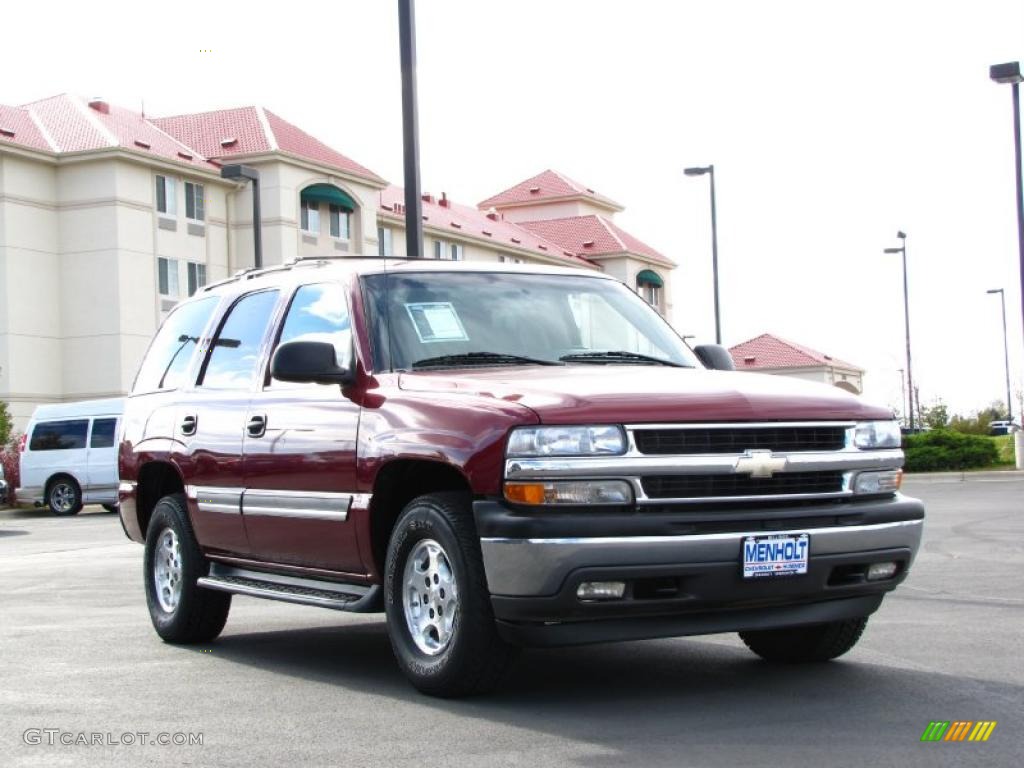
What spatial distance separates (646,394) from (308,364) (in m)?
1.76

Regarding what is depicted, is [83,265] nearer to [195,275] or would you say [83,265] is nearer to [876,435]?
[195,275]

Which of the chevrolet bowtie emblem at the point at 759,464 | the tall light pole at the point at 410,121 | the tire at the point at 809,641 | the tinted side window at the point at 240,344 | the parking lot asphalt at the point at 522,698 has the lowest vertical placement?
the parking lot asphalt at the point at 522,698

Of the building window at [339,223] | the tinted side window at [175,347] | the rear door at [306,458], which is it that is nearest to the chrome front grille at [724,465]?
the rear door at [306,458]

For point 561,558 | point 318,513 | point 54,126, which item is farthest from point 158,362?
point 54,126

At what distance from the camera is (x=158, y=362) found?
33.4 feet

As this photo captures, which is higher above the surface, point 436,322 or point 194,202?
point 194,202

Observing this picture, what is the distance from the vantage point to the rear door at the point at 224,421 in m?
8.54

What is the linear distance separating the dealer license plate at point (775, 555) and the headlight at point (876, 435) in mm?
662

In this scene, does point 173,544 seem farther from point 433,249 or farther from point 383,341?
point 433,249

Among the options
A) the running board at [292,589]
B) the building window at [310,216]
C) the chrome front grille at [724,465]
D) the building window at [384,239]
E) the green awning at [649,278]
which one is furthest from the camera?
the green awning at [649,278]

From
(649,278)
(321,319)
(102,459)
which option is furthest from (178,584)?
(649,278)

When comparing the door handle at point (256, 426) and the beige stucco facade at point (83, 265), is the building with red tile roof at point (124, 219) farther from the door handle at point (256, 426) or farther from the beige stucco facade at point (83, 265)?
the door handle at point (256, 426)

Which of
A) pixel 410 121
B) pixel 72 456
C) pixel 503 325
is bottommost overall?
pixel 72 456

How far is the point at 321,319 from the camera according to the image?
325 inches
